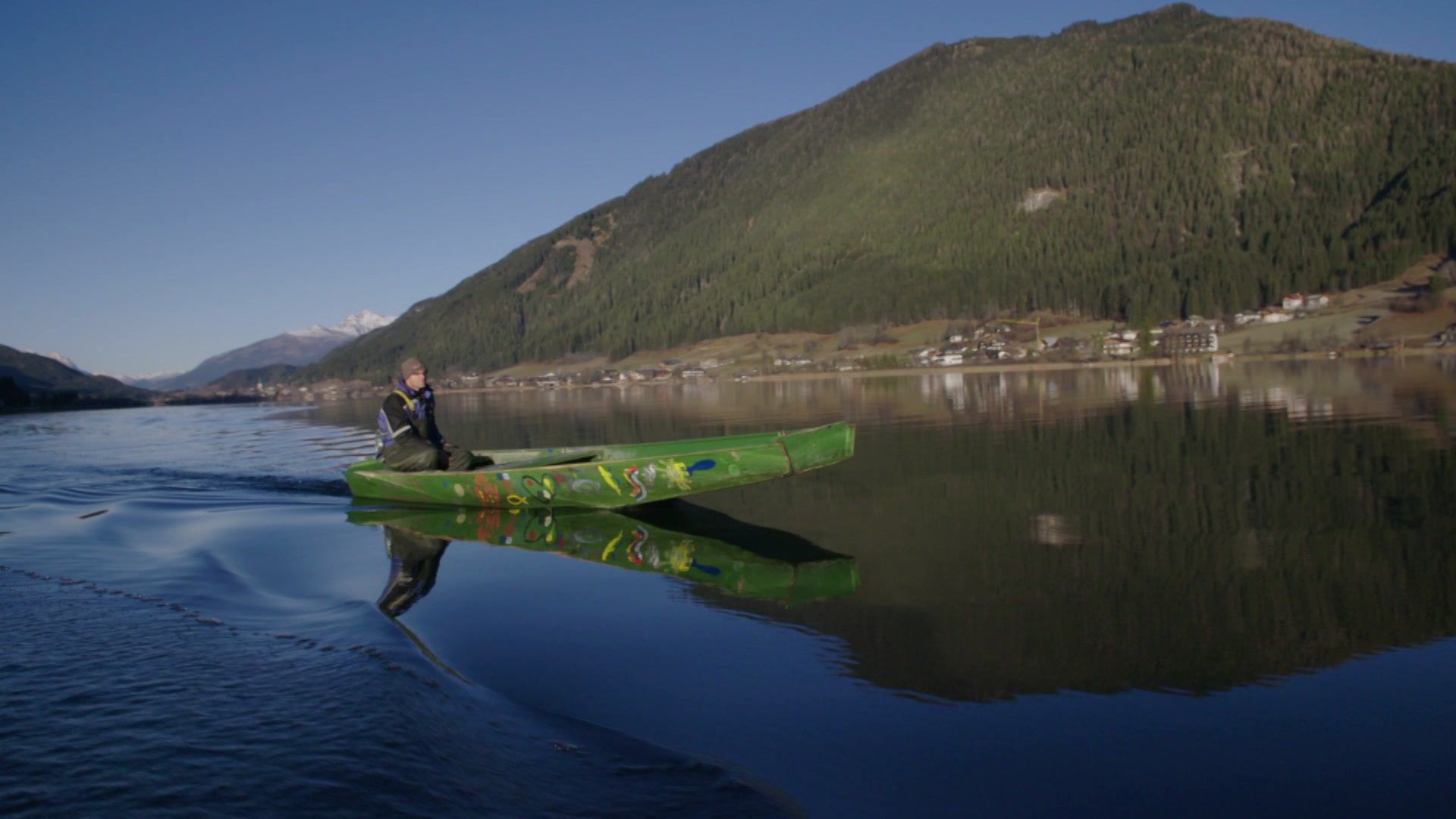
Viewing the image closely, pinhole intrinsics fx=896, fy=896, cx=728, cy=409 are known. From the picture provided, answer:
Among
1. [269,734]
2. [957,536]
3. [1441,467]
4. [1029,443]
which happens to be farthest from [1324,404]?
[269,734]

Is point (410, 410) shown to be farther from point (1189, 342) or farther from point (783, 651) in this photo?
point (1189, 342)

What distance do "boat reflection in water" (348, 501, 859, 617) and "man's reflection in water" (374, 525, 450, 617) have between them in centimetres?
→ 2

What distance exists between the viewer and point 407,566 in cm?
1202

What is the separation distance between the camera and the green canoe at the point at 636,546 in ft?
33.0

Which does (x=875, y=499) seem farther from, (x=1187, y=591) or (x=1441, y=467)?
(x=1441, y=467)

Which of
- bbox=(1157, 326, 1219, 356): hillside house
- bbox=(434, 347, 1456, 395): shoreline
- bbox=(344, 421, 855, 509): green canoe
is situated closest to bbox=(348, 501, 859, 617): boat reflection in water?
bbox=(344, 421, 855, 509): green canoe

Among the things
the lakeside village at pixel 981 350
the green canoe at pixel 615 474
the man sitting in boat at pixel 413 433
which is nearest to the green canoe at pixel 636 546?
the green canoe at pixel 615 474

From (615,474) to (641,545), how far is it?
1.37 meters

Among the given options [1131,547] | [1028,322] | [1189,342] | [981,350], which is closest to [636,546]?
[1131,547]

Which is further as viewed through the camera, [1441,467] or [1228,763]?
[1441,467]

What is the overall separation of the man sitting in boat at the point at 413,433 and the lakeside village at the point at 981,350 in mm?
87475

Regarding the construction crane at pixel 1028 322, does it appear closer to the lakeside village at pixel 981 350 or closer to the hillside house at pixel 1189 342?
the lakeside village at pixel 981 350

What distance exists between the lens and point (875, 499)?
48.3 ft

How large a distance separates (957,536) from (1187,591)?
10.6 feet
